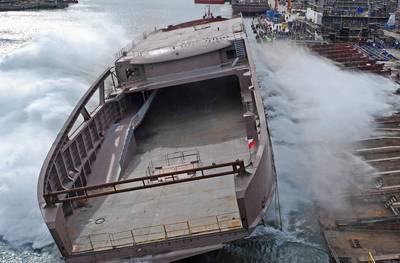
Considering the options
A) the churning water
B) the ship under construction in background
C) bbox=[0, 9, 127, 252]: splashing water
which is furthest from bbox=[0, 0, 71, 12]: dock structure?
the ship under construction in background

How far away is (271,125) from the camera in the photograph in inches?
979

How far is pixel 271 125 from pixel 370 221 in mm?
10219

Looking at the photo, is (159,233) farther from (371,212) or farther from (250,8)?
(250,8)

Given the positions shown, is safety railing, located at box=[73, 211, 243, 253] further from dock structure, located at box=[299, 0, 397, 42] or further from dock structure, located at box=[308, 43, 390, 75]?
dock structure, located at box=[299, 0, 397, 42]

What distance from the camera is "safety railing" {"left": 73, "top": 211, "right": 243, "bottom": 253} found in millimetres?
11641

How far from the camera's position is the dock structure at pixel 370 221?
570 inches

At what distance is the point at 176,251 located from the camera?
37.7ft

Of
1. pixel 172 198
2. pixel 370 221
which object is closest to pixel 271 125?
pixel 370 221

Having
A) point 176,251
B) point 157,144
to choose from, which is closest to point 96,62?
point 157,144

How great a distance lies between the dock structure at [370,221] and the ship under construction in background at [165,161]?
322cm

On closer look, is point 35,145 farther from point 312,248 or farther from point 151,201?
point 312,248

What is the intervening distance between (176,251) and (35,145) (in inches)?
576

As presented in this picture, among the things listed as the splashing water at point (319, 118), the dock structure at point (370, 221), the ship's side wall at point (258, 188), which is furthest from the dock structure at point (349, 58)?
the ship's side wall at point (258, 188)

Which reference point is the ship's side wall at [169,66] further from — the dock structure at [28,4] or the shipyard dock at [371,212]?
the dock structure at [28,4]
